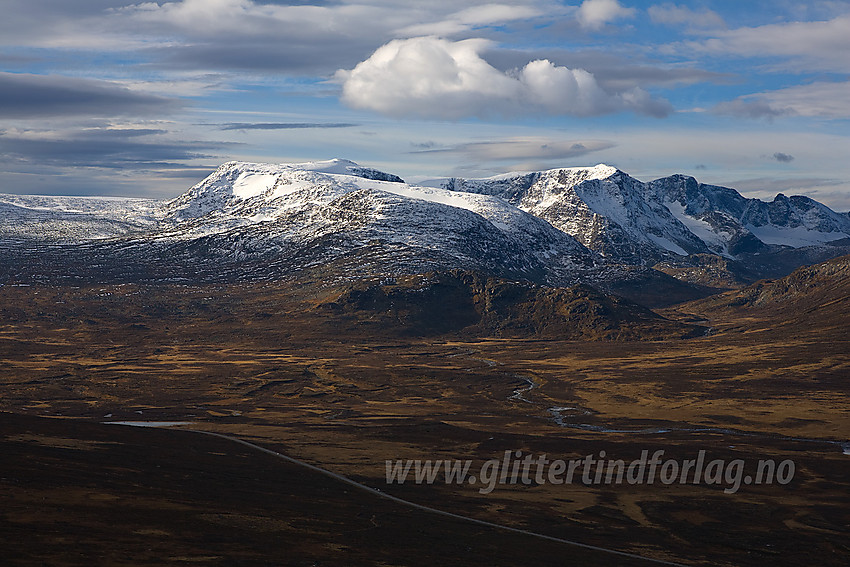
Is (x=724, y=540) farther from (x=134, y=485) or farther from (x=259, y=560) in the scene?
(x=134, y=485)

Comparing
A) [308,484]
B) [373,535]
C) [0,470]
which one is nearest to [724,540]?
[373,535]

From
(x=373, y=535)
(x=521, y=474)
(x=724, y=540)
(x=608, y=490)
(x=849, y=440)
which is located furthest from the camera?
(x=849, y=440)

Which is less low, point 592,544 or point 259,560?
point 259,560

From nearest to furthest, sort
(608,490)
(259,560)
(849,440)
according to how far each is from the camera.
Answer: (259,560), (608,490), (849,440)

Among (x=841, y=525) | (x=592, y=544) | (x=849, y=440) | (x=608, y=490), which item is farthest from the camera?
(x=849, y=440)

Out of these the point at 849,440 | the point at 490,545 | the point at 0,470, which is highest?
the point at 0,470

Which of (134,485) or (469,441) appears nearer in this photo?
(134,485)

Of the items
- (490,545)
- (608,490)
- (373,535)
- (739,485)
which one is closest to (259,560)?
(373,535)

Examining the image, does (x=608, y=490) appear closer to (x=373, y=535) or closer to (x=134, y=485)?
(x=373, y=535)

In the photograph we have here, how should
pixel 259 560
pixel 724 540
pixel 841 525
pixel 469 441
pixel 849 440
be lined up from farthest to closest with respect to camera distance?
1. pixel 849 440
2. pixel 469 441
3. pixel 841 525
4. pixel 724 540
5. pixel 259 560
